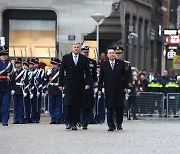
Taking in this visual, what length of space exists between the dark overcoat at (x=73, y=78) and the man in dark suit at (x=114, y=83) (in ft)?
1.38

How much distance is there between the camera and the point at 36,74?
962 inches

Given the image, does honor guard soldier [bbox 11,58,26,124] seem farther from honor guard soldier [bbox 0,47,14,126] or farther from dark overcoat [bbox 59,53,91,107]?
dark overcoat [bbox 59,53,91,107]

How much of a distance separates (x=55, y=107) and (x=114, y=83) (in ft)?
15.0

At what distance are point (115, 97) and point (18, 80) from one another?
509 cm

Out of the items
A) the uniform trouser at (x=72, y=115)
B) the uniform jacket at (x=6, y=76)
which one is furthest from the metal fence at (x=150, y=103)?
the uniform trouser at (x=72, y=115)

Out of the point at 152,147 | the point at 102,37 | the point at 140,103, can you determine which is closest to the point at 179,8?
the point at 102,37

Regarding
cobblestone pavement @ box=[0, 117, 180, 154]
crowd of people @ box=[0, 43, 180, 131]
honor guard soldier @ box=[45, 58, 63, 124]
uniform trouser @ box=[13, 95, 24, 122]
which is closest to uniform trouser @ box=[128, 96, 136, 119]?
crowd of people @ box=[0, 43, 180, 131]

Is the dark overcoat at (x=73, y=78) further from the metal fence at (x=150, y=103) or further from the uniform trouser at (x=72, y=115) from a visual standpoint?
the metal fence at (x=150, y=103)

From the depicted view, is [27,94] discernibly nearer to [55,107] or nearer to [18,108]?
[18,108]

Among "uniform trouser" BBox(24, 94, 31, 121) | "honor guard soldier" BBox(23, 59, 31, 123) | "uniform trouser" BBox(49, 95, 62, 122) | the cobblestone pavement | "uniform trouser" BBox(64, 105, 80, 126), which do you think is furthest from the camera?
"uniform trouser" BBox(24, 94, 31, 121)

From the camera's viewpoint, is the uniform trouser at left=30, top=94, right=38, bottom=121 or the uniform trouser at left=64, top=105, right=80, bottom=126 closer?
the uniform trouser at left=64, top=105, right=80, bottom=126

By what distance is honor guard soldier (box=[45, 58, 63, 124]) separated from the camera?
23484 millimetres

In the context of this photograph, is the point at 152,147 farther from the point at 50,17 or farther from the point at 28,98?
the point at 50,17


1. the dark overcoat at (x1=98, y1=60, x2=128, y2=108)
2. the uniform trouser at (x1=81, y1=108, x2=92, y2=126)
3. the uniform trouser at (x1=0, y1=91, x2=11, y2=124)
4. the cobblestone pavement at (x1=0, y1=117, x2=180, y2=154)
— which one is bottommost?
the cobblestone pavement at (x1=0, y1=117, x2=180, y2=154)
